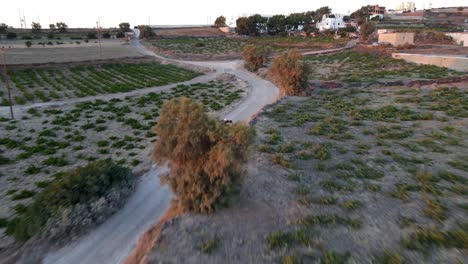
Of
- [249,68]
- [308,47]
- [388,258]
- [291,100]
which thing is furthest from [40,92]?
[308,47]

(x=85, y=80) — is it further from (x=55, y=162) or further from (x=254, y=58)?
(x=55, y=162)

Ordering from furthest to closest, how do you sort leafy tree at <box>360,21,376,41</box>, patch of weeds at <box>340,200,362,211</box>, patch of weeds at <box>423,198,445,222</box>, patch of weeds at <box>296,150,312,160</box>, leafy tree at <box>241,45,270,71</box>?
leafy tree at <box>360,21,376,41</box>, leafy tree at <box>241,45,270,71</box>, patch of weeds at <box>296,150,312,160</box>, patch of weeds at <box>340,200,362,211</box>, patch of weeds at <box>423,198,445,222</box>

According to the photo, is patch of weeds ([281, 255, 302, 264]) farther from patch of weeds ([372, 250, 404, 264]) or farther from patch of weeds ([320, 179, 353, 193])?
patch of weeds ([320, 179, 353, 193])

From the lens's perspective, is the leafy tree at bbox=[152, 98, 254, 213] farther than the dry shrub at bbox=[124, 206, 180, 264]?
Yes

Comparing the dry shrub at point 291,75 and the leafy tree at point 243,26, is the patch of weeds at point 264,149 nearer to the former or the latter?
the dry shrub at point 291,75

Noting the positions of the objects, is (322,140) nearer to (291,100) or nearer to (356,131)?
(356,131)

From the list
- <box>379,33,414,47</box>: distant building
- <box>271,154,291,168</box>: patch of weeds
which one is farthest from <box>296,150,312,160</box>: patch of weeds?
<box>379,33,414,47</box>: distant building
